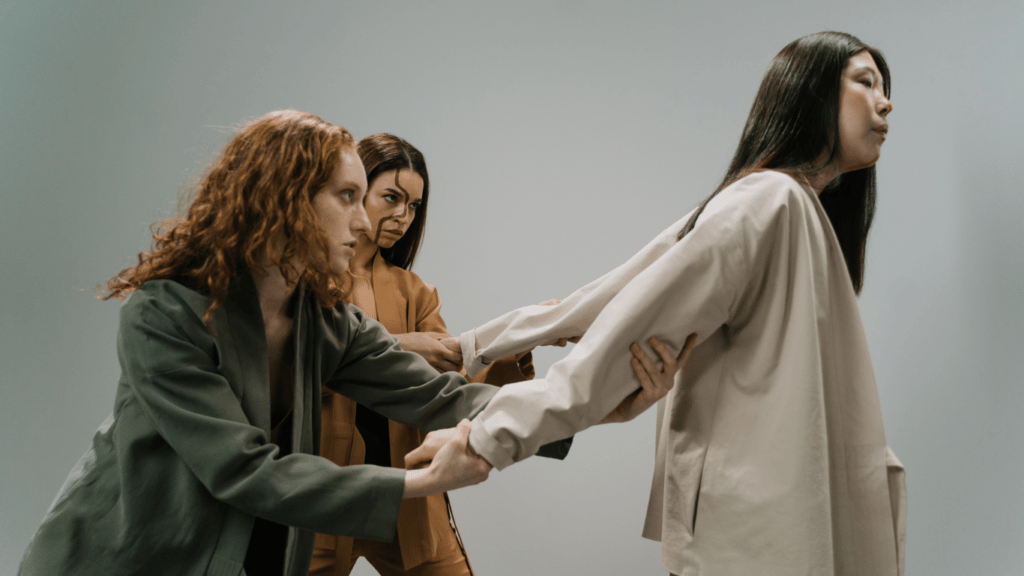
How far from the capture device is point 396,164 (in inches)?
64.0

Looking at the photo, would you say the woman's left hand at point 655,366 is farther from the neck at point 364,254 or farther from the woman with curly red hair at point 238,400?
the neck at point 364,254

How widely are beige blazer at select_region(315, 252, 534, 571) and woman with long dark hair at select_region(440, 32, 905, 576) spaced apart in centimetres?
55

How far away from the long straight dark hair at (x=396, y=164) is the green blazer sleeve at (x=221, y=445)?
0.73 meters

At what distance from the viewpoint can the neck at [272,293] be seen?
1.09 m

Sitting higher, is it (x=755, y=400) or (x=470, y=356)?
(x=755, y=400)

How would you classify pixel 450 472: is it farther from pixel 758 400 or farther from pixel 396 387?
pixel 758 400

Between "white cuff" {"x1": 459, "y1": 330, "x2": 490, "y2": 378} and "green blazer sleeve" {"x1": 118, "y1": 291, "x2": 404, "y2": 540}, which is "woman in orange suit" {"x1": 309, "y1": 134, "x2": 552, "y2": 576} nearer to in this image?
"white cuff" {"x1": 459, "y1": 330, "x2": 490, "y2": 378}

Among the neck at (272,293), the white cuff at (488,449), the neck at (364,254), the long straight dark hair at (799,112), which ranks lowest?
the white cuff at (488,449)

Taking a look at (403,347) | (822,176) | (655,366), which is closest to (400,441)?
(403,347)

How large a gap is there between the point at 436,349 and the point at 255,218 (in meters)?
0.60

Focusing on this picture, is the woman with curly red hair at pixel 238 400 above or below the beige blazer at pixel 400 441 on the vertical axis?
above

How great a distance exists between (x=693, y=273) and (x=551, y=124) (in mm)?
1504

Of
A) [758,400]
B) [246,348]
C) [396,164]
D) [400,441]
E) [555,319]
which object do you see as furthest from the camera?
[396,164]

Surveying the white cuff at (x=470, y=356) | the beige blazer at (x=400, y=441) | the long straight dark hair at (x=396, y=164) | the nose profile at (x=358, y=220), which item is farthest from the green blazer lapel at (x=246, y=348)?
the long straight dark hair at (x=396, y=164)
